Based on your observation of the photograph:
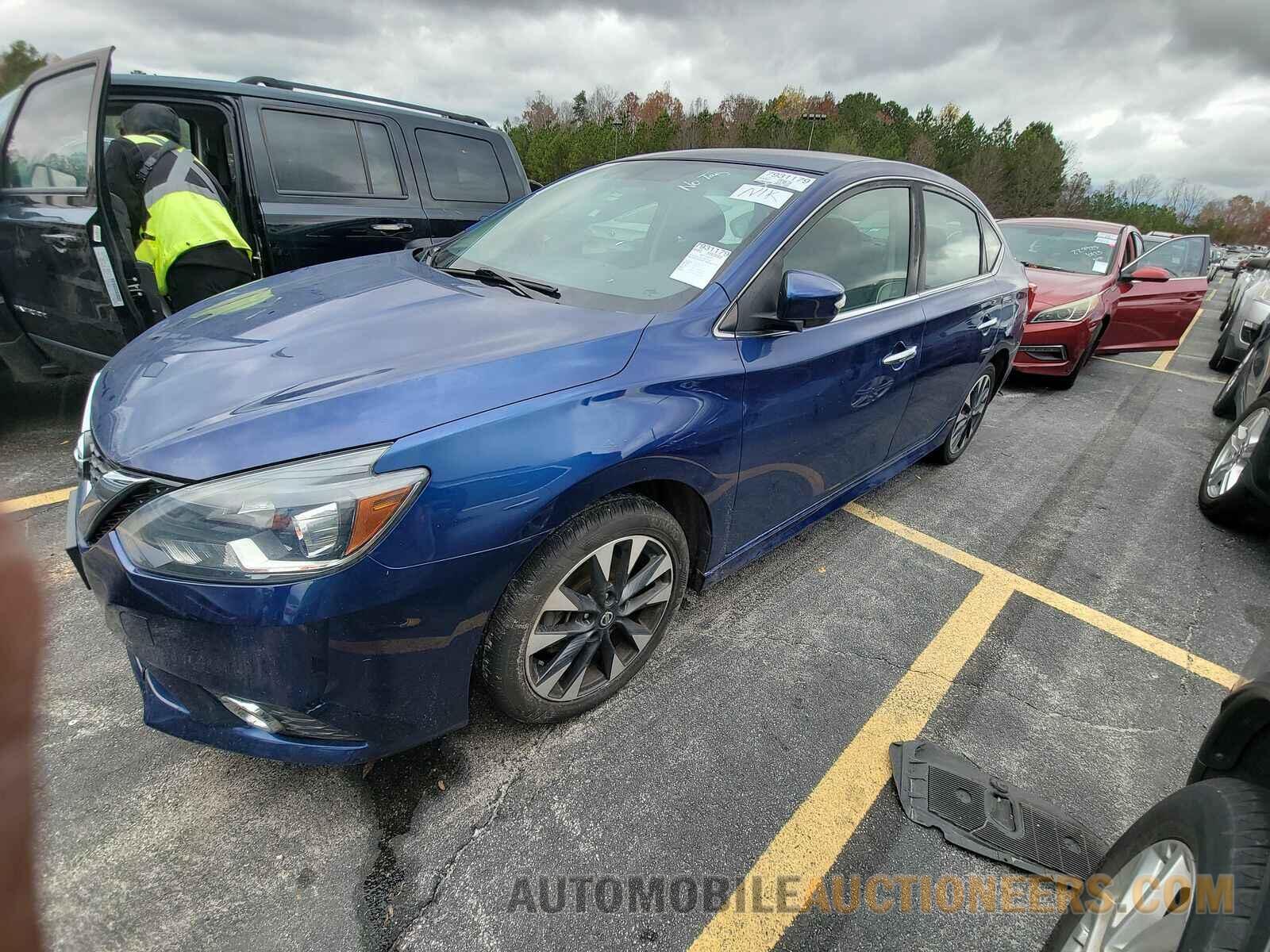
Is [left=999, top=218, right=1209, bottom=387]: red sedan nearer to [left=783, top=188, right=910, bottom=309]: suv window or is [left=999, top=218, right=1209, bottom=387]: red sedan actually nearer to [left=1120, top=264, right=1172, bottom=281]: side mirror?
[left=1120, top=264, right=1172, bottom=281]: side mirror

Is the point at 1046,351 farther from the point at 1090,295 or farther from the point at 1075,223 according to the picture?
the point at 1075,223

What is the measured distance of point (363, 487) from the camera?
141 centimetres

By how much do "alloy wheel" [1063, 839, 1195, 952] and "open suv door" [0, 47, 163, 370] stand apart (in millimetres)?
4104

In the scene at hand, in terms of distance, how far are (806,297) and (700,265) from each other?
0.39m

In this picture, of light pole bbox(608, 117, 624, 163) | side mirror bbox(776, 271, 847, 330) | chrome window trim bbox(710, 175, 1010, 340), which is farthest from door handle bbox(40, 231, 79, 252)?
light pole bbox(608, 117, 624, 163)

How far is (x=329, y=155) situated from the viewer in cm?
424

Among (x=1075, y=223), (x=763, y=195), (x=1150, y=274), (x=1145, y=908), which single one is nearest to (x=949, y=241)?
(x=763, y=195)

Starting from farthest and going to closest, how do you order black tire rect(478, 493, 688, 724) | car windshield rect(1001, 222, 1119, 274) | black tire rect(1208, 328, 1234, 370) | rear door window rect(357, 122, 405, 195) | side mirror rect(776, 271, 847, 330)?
black tire rect(1208, 328, 1234, 370)
car windshield rect(1001, 222, 1119, 274)
rear door window rect(357, 122, 405, 195)
side mirror rect(776, 271, 847, 330)
black tire rect(478, 493, 688, 724)

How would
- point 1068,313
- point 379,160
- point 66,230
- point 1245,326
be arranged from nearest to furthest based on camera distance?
point 66,230 < point 379,160 < point 1068,313 < point 1245,326

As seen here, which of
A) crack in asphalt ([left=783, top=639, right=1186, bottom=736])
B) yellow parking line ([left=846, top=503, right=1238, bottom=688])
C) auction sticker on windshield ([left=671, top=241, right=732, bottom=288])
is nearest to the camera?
auction sticker on windshield ([left=671, top=241, right=732, bottom=288])

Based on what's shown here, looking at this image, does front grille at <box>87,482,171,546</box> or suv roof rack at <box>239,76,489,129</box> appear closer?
front grille at <box>87,482,171,546</box>

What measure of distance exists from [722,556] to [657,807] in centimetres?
88

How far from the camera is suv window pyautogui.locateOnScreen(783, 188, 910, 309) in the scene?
2441mm

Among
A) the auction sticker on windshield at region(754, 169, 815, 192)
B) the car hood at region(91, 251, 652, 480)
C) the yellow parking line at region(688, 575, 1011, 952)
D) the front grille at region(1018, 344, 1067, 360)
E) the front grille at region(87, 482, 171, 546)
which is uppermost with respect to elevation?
the auction sticker on windshield at region(754, 169, 815, 192)
